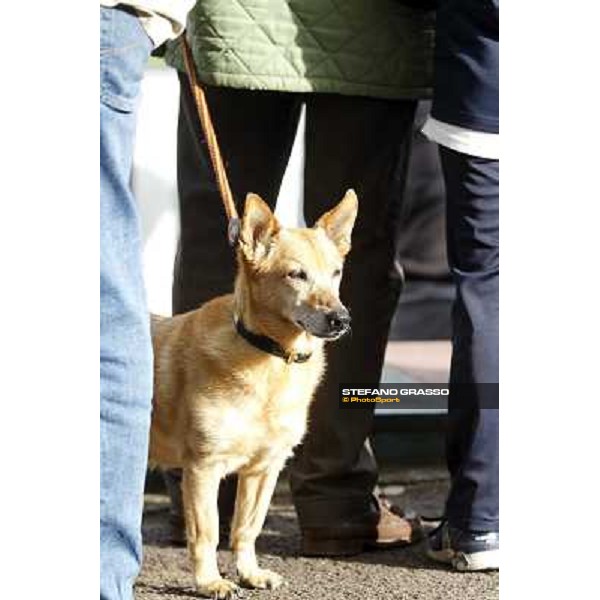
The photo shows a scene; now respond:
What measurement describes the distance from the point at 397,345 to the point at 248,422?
1.00 meters

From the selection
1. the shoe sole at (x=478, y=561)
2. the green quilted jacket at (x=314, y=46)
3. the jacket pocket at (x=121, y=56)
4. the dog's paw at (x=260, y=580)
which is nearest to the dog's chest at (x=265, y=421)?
the dog's paw at (x=260, y=580)

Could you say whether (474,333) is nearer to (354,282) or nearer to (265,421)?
(354,282)

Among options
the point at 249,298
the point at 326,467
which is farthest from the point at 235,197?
the point at 326,467

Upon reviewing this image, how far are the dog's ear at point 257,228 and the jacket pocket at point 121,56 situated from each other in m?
0.44

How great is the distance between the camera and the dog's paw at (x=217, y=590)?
2.80m

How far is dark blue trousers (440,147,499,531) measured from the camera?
2.83m

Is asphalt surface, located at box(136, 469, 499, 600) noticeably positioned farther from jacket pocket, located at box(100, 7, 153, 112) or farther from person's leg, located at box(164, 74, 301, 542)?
jacket pocket, located at box(100, 7, 153, 112)

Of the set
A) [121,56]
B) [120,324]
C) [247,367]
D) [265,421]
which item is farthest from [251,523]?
[121,56]

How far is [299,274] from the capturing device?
9.07ft

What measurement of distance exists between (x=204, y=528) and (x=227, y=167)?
2.25ft

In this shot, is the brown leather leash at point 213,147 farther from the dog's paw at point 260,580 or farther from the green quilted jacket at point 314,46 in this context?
the dog's paw at point 260,580
